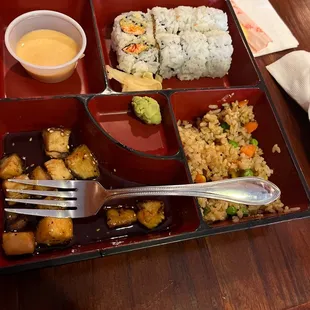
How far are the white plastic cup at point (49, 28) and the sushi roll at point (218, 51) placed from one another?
0.66m

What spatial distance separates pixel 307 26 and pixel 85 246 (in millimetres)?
1836

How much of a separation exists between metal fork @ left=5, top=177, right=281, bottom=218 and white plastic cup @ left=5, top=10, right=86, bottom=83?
574 millimetres

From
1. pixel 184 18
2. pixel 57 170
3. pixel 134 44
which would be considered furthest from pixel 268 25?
pixel 57 170

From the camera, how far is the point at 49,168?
138 centimetres

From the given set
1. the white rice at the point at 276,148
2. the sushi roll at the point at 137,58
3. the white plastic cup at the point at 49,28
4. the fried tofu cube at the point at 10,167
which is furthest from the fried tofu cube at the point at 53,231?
the white rice at the point at 276,148

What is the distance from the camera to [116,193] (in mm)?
1312

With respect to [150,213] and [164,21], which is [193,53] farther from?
[150,213]

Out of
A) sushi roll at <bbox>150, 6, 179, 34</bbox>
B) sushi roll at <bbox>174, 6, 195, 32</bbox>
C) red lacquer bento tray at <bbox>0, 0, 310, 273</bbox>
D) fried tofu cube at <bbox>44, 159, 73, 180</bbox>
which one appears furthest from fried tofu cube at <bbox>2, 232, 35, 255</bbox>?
sushi roll at <bbox>174, 6, 195, 32</bbox>

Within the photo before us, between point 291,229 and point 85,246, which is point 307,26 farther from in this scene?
point 85,246

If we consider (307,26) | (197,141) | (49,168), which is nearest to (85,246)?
(49,168)

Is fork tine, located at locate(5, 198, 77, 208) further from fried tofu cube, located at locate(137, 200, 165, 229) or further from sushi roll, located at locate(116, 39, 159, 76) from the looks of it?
sushi roll, located at locate(116, 39, 159, 76)

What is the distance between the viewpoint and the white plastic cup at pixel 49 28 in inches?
63.0

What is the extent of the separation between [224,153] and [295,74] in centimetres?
63

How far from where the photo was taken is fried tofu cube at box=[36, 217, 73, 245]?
121 centimetres
